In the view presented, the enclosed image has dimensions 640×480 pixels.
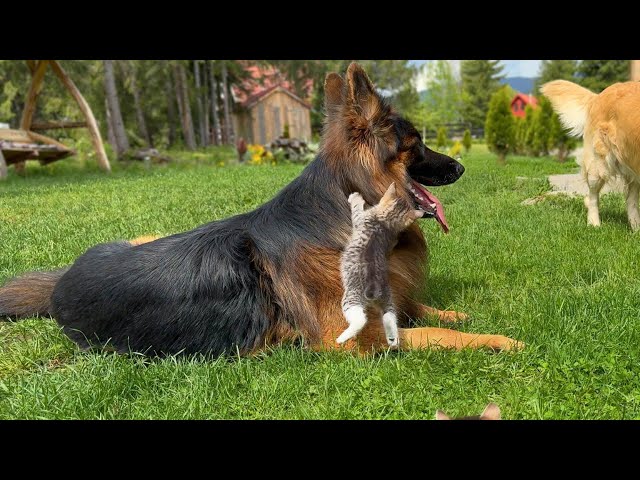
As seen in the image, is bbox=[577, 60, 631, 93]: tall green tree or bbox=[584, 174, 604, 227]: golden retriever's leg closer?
bbox=[584, 174, 604, 227]: golden retriever's leg

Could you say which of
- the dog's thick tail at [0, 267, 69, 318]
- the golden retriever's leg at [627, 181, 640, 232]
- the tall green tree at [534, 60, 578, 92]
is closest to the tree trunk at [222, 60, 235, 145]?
the tall green tree at [534, 60, 578, 92]

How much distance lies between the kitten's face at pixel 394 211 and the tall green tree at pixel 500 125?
15024 millimetres

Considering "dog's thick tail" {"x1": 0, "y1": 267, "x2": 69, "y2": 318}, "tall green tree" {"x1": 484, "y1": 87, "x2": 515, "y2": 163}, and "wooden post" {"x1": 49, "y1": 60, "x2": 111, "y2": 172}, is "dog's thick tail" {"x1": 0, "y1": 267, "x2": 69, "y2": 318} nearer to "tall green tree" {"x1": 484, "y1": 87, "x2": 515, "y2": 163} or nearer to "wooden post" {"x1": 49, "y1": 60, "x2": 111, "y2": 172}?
"wooden post" {"x1": 49, "y1": 60, "x2": 111, "y2": 172}

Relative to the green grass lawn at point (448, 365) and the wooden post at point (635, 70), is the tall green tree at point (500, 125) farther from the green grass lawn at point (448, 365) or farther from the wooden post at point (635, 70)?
the green grass lawn at point (448, 365)

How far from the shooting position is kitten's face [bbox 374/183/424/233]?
10.2 feet

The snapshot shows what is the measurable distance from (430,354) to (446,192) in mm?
6541

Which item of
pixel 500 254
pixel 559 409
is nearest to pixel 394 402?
pixel 559 409

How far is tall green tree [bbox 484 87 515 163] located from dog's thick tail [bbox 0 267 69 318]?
615 inches

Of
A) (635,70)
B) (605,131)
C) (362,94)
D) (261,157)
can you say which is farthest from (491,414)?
(261,157)

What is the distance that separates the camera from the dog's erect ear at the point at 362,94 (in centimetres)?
312

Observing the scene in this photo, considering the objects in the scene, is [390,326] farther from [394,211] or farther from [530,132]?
[530,132]

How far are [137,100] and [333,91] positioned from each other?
3072cm
